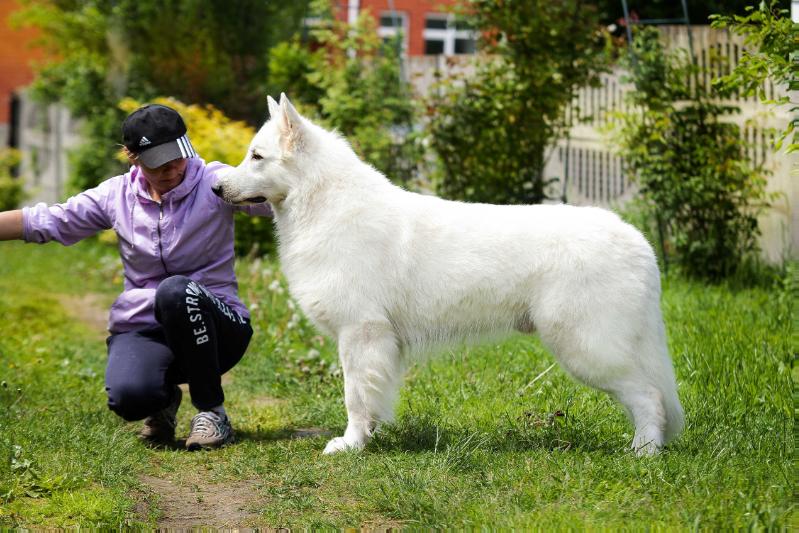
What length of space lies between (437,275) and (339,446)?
3.17 ft

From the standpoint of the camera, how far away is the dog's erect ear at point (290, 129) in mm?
4605

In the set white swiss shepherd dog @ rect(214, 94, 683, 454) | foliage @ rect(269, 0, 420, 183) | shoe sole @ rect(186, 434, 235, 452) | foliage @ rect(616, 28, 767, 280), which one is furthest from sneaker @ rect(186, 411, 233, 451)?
foliage @ rect(269, 0, 420, 183)

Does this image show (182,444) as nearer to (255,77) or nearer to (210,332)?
(210,332)

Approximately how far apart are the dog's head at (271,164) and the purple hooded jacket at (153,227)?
0.84ft

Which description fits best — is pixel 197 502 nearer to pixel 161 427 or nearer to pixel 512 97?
pixel 161 427

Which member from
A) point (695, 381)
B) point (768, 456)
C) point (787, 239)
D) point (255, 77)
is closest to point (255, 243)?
point (255, 77)

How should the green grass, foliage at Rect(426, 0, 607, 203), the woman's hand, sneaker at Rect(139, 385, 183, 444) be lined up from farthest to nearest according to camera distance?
foliage at Rect(426, 0, 607, 203) → sneaker at Rect(139, 385, 183, 444) → the woman's hand → the green grass

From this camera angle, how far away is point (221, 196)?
188 inches

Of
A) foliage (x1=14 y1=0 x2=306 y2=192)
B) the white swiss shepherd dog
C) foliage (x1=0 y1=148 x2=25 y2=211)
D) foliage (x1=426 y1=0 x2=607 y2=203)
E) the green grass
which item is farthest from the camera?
foliage (x1=0 y1=148 x2=25 y2=211)

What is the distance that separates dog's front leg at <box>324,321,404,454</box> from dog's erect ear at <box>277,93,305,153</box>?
0.93 m

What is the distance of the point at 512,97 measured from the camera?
922 cm

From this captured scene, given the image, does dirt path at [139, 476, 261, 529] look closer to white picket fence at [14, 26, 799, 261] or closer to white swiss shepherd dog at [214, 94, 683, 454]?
white swiss shepherd dog at [214, 94, 683, 454]

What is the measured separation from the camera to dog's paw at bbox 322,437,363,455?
15.2 feet

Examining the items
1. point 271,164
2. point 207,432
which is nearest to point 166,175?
point 271,164
